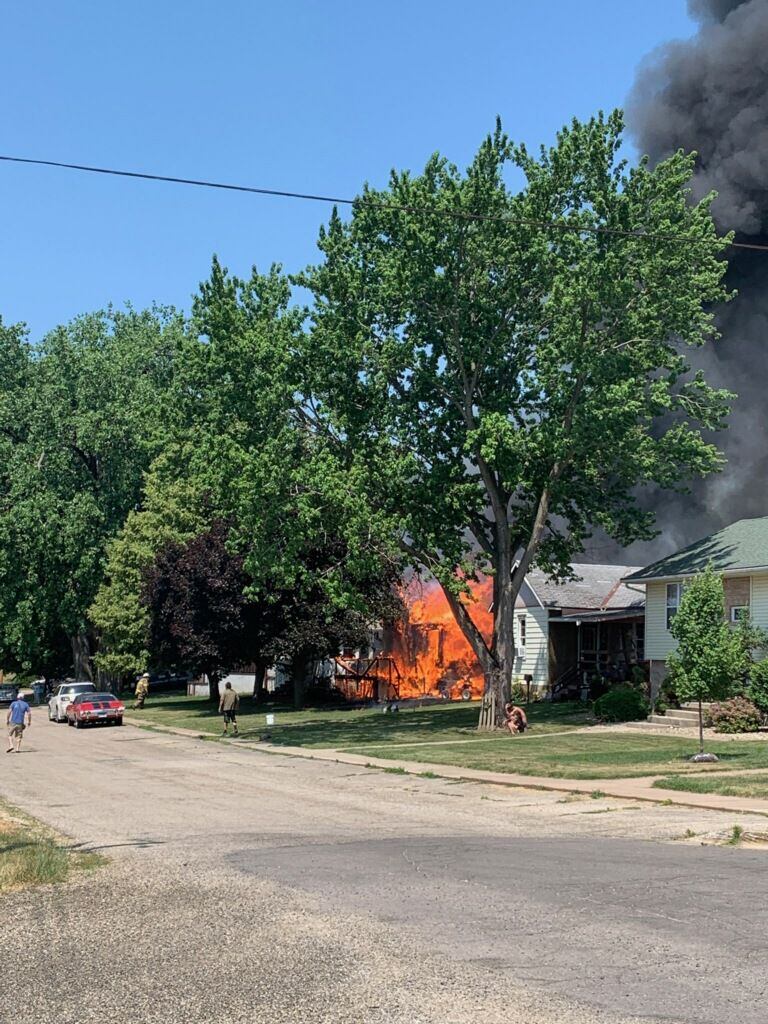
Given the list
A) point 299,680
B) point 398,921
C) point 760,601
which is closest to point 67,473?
point 299,680

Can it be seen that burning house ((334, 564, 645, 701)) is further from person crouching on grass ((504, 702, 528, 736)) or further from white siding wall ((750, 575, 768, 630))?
person crouching on grass ((504, 702, 528, 736))

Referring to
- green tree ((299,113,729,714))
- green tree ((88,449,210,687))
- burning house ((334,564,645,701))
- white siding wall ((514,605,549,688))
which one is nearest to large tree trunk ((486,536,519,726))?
green tree ((299,113,729,714))

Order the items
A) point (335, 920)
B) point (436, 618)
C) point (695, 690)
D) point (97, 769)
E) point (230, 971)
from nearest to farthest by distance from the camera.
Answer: point (230, 971) < point (335, 920) < point (695, 690) < point (97, 769) < point (436, 618)

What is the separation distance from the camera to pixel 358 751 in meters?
29.5

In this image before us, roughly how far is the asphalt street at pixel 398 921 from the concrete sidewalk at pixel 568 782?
690mm

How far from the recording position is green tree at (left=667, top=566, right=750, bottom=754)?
76.9 feet

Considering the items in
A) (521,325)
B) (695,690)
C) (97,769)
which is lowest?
(97,769)

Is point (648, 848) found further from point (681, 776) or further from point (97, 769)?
point (97, 769)

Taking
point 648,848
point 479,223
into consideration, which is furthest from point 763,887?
point 479,223

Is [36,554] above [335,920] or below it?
above

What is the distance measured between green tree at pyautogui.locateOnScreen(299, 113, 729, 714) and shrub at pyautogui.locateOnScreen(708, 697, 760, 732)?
726 cm

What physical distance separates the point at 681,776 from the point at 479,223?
1858 cm

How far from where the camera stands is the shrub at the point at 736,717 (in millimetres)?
31469

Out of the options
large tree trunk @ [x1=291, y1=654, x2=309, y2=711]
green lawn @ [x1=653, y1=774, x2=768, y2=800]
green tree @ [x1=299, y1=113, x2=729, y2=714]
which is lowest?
green lawn @ [x1=653, y1=774, x2=768, y2=800]
